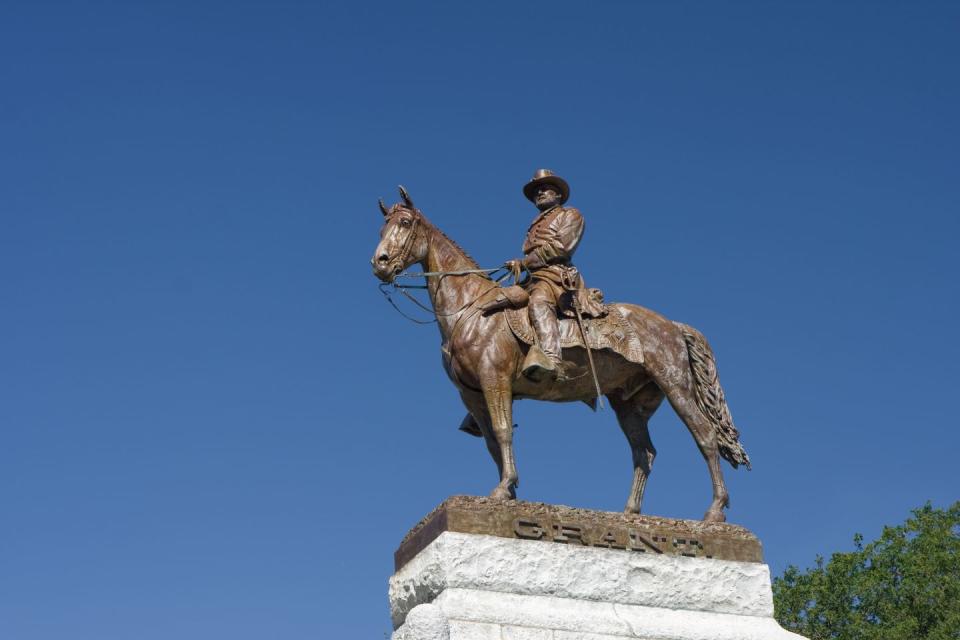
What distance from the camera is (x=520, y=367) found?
12992 millimetres

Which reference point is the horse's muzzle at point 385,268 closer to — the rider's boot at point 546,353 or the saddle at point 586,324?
the saddle at point 586,324

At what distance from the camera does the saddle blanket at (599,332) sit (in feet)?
42.8

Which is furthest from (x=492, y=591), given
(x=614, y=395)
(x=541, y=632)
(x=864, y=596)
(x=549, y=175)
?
(x=864, y=596)

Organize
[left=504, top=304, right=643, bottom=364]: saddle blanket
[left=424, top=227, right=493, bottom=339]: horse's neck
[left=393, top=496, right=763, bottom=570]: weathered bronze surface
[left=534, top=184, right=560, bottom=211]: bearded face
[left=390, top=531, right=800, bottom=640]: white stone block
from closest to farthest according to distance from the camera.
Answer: [left=390, top=531, right=800, bottom=640]: white stone block < [left=393, top=496, right=763, bottom=570]: weathered bronze surface < [left=504, top=304, right=643, bottom=364]: saddle blanket < [left=424, top=227, right=493, bottom=339]: horse's neck < [left=534, top=184, right=560, bottom=211]: bearded face

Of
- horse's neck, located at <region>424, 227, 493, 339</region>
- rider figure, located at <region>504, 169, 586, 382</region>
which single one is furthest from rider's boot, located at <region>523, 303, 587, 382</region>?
horse's neck, located at <region>424, 227, 493, 339</region>

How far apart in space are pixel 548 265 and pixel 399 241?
153cm

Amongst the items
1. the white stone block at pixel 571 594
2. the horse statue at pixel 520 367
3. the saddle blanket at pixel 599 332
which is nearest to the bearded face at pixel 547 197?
the horse statue at pixel 520 367

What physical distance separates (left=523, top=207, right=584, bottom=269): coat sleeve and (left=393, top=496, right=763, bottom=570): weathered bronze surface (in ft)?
8.70

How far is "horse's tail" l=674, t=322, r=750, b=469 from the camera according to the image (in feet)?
45.0

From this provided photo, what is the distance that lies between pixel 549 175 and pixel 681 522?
3941 millimetres

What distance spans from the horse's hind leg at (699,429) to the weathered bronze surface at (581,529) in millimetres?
557

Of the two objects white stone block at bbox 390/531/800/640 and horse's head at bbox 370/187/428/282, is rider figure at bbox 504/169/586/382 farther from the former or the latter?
white stone block at bbox 390/531/800/640

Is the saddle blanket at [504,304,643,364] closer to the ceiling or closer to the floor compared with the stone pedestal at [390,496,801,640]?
closer to the ceiling

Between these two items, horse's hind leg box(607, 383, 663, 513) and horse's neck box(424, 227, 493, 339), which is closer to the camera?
horse's neck box(424, 227, 493, 339)
